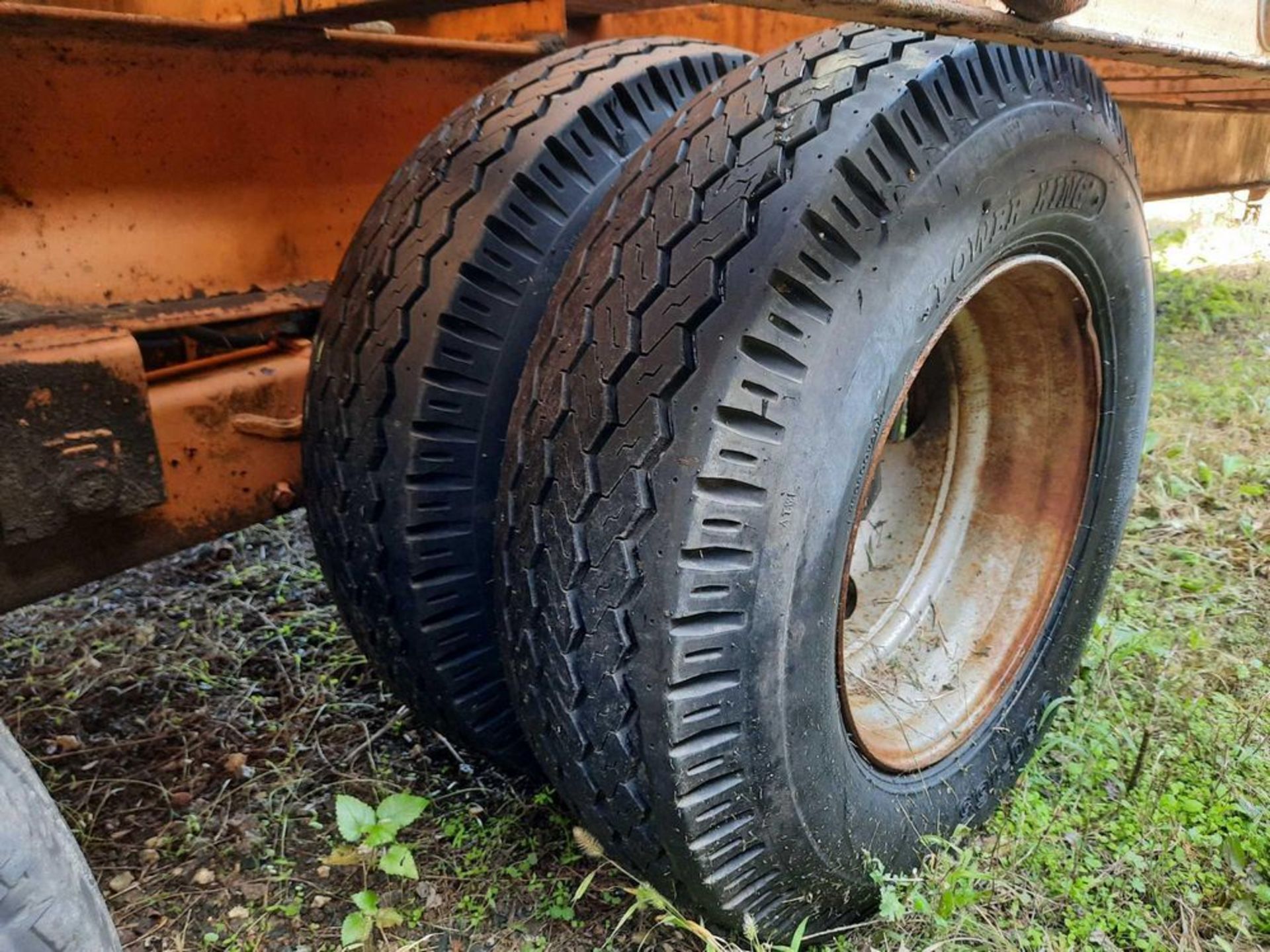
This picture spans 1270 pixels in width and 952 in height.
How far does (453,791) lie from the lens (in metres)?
2.03

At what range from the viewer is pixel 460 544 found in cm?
176

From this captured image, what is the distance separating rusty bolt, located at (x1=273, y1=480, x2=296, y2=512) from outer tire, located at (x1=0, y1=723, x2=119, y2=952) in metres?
0.77

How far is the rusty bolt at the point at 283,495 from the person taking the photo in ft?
6.05

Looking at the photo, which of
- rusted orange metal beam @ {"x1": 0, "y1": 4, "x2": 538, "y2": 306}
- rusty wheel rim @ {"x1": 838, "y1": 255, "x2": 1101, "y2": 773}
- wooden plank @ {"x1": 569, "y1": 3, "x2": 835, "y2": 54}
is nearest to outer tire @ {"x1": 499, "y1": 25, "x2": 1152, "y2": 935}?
rusty wheel rim @ {"x1": 838, "y1": 255, "x2": 1101, "y2": 773}

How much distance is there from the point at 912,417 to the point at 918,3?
1.44 m

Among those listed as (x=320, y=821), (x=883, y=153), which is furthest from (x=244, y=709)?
(x=883, y=153)

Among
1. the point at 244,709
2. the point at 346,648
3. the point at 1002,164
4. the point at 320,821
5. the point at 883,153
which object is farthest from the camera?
the point at 346,648

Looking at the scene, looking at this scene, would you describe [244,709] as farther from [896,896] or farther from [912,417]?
[912,417]

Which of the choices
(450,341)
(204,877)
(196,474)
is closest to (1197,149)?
(450,341)

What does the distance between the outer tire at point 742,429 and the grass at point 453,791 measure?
0.86 ft

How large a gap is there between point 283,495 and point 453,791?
0.68 meters

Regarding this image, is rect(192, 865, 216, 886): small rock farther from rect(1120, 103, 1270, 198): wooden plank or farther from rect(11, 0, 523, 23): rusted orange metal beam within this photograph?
rect(1120, 103, 1270, 198): wooden plank

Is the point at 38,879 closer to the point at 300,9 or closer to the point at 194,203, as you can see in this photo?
the point at 194,203

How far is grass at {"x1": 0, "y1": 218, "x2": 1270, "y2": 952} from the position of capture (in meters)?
1.71
